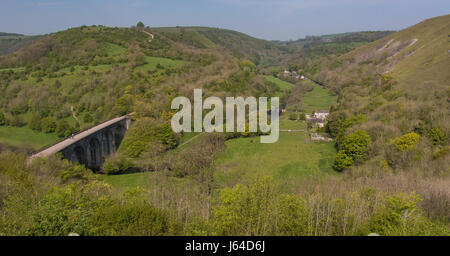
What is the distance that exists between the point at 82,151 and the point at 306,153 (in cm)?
3153

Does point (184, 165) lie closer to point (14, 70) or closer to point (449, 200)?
point (449, 200)

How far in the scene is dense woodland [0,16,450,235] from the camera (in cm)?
1311

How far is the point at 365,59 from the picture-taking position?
10025cm

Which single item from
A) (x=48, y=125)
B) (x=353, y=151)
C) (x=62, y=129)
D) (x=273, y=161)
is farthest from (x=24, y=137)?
(x=353, y=151)

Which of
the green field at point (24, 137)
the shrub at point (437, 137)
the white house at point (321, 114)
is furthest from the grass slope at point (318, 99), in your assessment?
the green field at point (24, 137)

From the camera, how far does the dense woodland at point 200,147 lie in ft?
43.0

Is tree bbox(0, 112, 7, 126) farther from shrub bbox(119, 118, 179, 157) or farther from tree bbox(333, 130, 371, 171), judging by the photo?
tree bbox(333, 130, 371, 171)

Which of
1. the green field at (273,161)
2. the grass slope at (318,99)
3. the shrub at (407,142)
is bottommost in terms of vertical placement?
the green field at (273,161)

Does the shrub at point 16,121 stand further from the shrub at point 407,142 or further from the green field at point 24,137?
the shrub at point 407,142

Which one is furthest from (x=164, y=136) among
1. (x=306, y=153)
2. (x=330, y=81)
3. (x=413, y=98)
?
(x=330, y=81)

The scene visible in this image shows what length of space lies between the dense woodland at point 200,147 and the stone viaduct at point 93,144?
2590 mm

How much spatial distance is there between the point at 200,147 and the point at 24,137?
33.2 metres

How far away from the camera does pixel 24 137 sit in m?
48.4

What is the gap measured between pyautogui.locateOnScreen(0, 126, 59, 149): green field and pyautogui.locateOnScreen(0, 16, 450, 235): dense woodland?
1350mm
